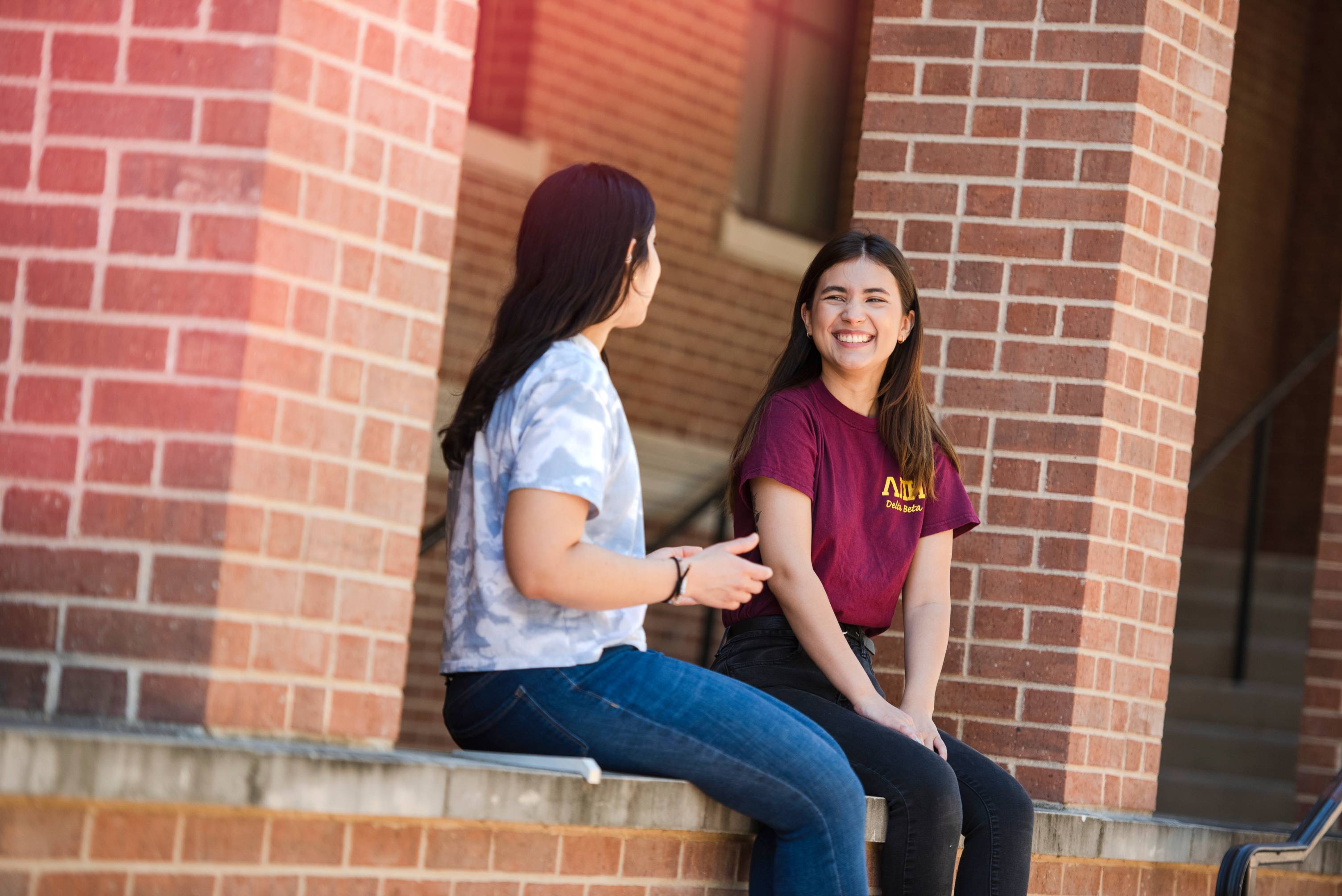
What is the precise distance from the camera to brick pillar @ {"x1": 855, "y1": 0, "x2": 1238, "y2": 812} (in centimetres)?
444

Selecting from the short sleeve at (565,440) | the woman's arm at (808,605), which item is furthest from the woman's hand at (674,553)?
the woman's arm at (808,605)

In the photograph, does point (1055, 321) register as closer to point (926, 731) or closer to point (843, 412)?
point (843, 412)

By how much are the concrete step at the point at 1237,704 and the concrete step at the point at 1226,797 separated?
0.36m

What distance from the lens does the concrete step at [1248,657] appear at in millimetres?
7695

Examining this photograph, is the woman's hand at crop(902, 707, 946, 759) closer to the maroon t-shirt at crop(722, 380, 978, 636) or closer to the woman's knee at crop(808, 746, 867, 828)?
the maroon t-shirt at crop(722, 380, 978, 636)

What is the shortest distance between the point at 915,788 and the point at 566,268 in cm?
128

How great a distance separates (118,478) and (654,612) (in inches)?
240

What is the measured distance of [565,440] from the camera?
2.84 m

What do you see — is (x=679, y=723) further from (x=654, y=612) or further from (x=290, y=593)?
(x=654, y=612)

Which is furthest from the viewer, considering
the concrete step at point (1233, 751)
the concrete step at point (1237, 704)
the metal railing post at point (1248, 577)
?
the metal railing post at point (1248, 577)

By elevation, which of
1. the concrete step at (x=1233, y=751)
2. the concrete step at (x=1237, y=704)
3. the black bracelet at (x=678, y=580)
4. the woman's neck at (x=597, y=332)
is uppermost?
the woman's neck at (x=597, y=332)

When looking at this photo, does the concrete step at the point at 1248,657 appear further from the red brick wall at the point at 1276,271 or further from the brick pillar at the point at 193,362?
the brick pillar at the point at 193,362

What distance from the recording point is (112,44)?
287 centimetres

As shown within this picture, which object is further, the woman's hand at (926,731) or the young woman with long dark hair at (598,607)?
the woman's hand at (926,731)
